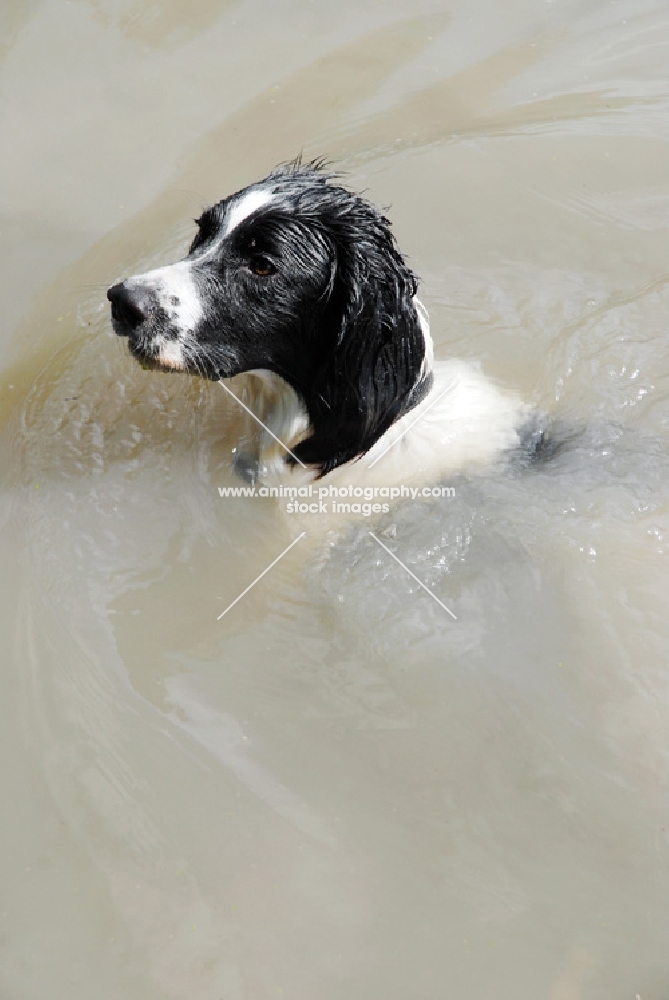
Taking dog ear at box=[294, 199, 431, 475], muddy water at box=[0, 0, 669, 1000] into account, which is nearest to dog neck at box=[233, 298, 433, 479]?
dog ear at box=[294, 199, 431, 475]

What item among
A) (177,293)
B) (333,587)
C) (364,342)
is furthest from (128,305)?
(333,587)

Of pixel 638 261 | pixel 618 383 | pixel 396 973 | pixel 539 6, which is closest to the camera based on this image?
pixel 396 973

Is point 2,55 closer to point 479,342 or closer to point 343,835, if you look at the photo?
point 479,342

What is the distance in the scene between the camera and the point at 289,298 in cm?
319

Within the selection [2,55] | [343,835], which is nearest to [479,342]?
[343,835]

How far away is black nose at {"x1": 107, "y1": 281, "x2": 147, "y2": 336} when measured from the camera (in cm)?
311

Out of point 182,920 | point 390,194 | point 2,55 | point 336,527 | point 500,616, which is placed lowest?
point 500,616

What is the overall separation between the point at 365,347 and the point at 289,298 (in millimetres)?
318

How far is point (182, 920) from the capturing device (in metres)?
3.18

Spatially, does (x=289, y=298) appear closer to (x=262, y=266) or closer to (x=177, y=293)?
(x=262, y=266)

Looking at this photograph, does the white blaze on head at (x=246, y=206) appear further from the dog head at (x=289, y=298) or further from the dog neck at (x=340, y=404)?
the dog neck at (x=340, y=404)

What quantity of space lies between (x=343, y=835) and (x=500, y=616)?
117 cm

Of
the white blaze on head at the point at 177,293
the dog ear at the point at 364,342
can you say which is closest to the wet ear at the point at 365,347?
the dog ear at the point at 364,342

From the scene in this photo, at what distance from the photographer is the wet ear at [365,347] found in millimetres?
3121
